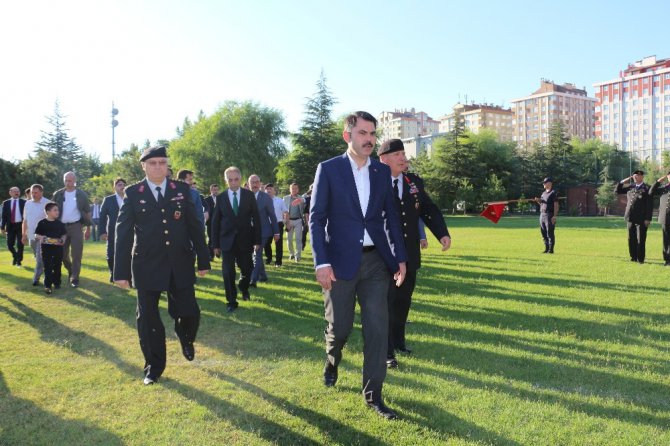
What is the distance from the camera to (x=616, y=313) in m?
7.98

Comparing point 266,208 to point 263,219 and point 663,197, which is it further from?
point 663,197

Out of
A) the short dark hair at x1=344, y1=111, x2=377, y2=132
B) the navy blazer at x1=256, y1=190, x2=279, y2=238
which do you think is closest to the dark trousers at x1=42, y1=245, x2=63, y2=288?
the navy blazer at x1=256, y1=190, x2=279, y2=238

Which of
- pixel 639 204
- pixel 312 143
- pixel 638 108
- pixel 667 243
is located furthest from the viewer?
pixel 638 108

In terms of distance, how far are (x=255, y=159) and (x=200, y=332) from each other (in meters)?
53.3

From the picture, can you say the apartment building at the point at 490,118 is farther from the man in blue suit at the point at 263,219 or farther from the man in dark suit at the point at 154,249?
the man in dark suit at the point at 154,249

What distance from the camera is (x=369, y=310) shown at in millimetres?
4473

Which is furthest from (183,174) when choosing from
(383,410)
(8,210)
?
(383,410)

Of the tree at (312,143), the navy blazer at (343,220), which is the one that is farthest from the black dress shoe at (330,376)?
the tree at (312,143)

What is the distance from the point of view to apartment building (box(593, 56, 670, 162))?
139375 mm

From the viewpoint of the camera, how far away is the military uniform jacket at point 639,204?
14.0 m

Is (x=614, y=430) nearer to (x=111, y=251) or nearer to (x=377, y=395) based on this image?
(x=377, y=395)

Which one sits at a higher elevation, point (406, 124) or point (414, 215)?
point (406, 124)

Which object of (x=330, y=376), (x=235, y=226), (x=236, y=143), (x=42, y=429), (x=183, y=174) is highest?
(x=236, y=143)

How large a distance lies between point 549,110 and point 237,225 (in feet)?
574
